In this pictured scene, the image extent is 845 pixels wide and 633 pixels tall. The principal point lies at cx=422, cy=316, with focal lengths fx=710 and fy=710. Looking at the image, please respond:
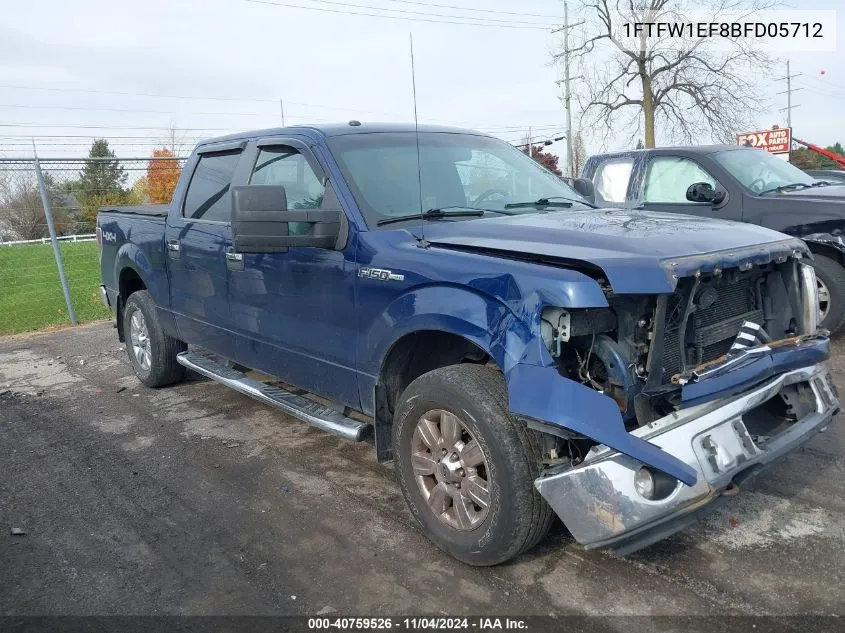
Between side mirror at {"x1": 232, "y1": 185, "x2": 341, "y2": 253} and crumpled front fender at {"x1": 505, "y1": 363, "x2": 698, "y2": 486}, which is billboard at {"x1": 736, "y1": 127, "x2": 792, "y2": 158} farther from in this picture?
crumpled front fender at {"x1": 505, "y1": 363, "x2": 698, "y2": 486}

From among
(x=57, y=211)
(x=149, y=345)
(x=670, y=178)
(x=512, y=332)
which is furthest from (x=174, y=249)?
(x=57, y=211)

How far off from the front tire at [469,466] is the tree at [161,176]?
27.8ft

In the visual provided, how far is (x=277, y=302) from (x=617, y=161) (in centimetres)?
505

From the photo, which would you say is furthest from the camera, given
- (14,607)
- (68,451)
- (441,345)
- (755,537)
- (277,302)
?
(68,451)

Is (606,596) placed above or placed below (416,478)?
below

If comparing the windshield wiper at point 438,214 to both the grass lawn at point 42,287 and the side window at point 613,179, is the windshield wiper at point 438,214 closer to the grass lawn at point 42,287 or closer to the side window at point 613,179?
the side window at point 613,179

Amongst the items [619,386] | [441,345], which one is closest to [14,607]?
[441,345]

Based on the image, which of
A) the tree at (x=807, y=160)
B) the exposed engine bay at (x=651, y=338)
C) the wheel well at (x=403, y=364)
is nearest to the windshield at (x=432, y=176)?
the wheel well at (x=403, y=364)

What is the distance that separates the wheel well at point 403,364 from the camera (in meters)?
3.54

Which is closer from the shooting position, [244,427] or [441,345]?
[441,345]

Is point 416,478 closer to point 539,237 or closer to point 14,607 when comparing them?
point 539,237

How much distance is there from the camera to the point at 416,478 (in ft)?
11.0

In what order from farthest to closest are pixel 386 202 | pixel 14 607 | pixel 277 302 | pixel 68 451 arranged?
pixel 68 451
pixel 277 302
pixel 386 202
pixel 14 607

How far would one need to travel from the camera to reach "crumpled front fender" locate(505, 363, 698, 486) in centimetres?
258
